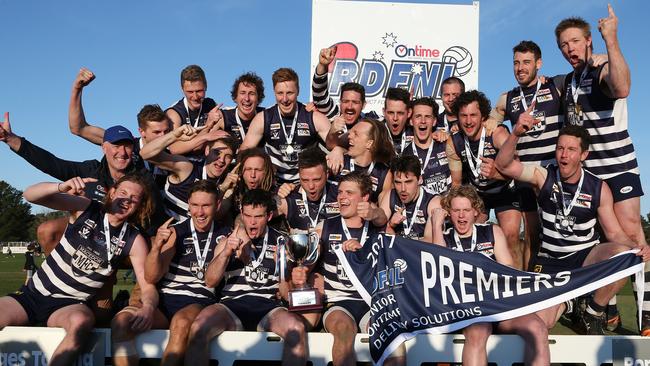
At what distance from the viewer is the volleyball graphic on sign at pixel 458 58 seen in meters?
10.7

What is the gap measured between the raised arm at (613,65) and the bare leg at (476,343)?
2.52m

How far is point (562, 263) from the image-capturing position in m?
5.41

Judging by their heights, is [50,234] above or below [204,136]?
below

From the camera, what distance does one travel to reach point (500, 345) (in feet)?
15.1

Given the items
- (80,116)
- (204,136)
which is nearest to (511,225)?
(204,136)

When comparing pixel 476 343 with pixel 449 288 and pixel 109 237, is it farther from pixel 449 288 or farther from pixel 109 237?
pixel 109 237

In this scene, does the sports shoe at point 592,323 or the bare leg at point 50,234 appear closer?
the sports shoe at point 592,323

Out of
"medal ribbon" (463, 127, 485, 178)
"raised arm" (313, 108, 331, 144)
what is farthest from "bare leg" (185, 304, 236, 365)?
"medal ribbon" (463, 127, 485, 178)

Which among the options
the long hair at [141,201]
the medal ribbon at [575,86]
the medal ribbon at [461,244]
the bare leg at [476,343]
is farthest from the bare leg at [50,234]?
the medal ribbon at [575,86]

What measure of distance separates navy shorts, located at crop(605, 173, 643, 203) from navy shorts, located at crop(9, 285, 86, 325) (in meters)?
4.95

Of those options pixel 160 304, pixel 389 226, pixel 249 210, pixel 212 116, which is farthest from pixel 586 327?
pixel 212 116

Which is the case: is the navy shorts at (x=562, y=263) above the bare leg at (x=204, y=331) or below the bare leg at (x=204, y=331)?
above

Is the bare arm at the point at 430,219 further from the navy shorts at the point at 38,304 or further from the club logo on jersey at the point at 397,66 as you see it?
the club logo on jersey at the point at 397,66

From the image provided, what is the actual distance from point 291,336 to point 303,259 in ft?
2.17
